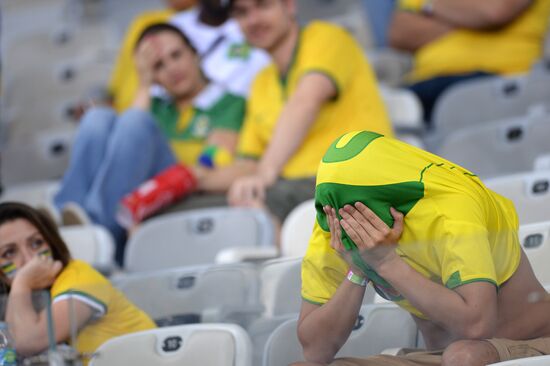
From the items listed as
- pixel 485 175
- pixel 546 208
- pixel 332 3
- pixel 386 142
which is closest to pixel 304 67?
A: pixel 485 175

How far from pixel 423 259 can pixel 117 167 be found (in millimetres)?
1994

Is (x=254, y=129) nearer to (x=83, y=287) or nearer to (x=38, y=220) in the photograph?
(x=38, y=220)

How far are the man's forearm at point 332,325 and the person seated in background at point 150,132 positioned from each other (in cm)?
176

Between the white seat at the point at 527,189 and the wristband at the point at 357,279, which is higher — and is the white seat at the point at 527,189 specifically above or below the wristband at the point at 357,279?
below

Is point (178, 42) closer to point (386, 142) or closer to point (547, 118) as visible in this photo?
point (547, 118)

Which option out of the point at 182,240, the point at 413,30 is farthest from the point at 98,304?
the point at 413,30

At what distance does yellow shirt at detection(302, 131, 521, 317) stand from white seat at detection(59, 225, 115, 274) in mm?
1451

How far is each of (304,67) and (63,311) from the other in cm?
160

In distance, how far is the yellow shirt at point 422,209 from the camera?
1873 mm

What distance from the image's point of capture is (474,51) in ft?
13.4

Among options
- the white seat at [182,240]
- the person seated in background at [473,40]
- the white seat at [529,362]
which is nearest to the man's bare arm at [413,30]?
the person seated in background at [473,40]

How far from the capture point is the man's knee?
1.82 metres

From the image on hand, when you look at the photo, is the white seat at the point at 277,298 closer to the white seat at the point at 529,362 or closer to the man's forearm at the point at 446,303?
the man's forearm at the point at 446,303

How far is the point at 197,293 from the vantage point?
2.56 meters
